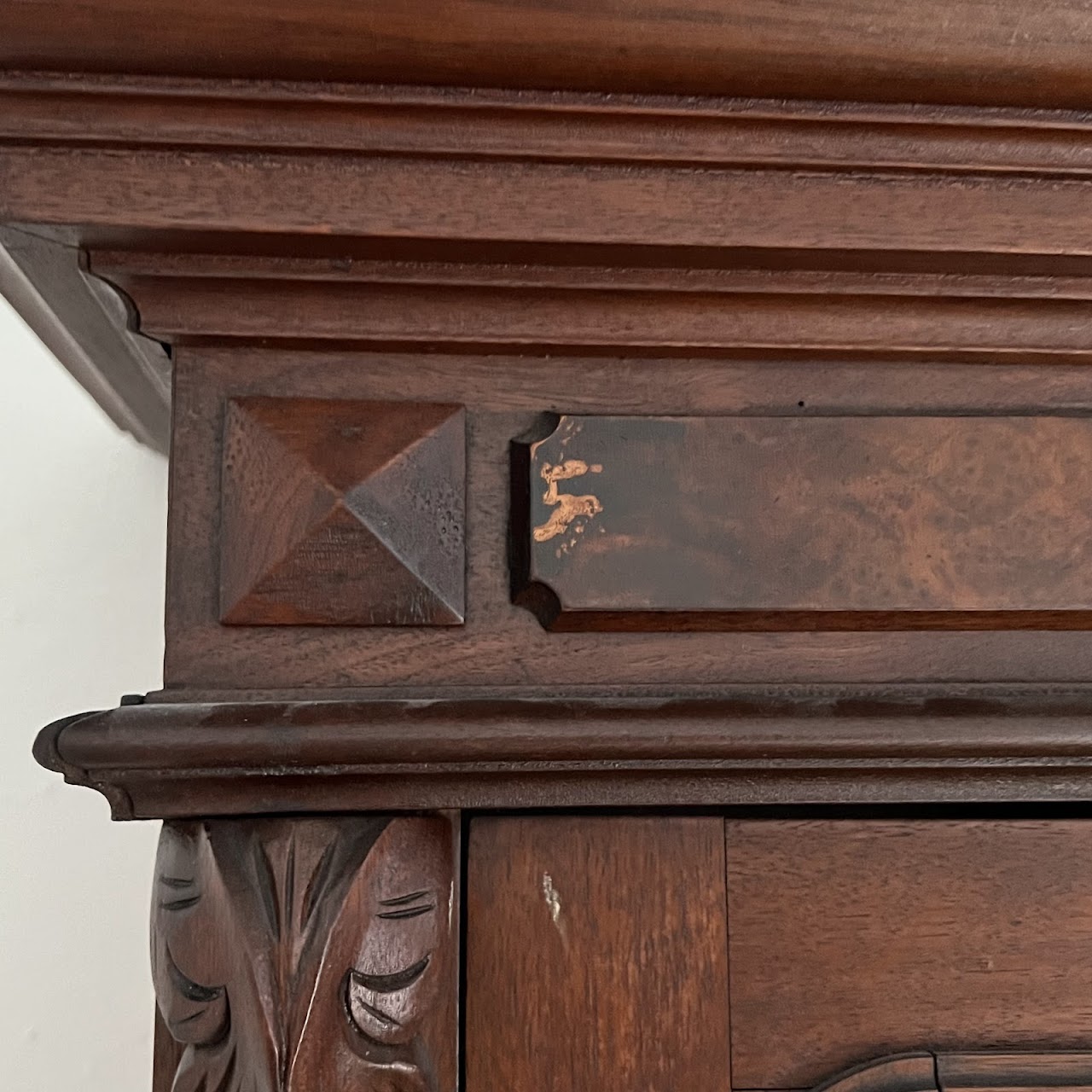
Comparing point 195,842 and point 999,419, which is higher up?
point 999,419

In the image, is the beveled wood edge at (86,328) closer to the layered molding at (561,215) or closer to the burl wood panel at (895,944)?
the layered molding at (561,215)

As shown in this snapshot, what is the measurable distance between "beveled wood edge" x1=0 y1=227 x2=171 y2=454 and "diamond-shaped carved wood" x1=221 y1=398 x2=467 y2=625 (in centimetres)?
9

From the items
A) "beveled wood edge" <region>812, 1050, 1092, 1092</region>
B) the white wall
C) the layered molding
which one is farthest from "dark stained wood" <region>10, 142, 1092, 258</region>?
the white wall

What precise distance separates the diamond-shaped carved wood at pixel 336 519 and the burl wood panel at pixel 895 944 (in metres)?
0.19

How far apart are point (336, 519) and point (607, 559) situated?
0.39 feet

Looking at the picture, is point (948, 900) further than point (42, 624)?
No

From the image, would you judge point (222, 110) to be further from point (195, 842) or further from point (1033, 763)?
point (1033, 763)

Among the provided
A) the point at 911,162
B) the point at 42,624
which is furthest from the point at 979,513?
the point at 42,624

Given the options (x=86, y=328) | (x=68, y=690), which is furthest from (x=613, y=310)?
(x=68, y=690)

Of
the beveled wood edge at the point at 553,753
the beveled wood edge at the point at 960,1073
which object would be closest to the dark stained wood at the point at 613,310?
the beveled wood edge at the point at 553,753

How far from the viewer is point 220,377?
0.52 metres

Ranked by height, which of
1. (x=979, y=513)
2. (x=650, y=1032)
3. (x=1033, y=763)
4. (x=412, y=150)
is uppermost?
(x=412, y=150)

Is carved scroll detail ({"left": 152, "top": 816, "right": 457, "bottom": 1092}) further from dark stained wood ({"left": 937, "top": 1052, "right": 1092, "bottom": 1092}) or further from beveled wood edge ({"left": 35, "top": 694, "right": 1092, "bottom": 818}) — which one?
dark stained wood ({"left": 937, "top": 1052, "right": 1092, "bottom": 1092})

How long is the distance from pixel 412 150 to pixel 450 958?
1.12ft
